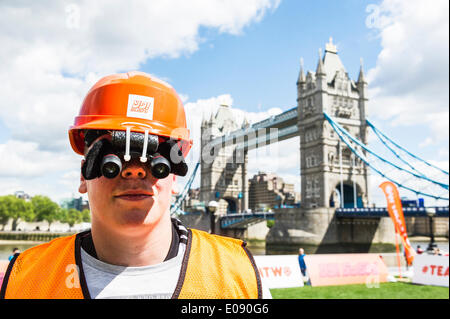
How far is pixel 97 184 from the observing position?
158 centimetres

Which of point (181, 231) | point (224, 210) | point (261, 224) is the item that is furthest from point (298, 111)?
point (181, 231)

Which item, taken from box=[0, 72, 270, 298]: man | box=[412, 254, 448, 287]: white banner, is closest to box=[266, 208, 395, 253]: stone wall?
box=[412, 254, 448, 287]: white banner

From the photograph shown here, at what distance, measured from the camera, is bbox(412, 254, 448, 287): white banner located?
14117 mm

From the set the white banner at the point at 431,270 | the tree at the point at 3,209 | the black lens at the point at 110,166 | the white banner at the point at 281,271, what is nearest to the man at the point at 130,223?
the black lens at the point at 110,166

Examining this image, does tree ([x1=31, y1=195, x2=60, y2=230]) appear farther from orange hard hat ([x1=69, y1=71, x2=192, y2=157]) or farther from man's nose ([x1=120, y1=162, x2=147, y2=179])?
man's nose ([x1=120, y1=162, x2=147, y2=179])

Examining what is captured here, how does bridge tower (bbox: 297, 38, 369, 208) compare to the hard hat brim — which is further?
bridge tower (bbox: 297, 38, 369, 208)

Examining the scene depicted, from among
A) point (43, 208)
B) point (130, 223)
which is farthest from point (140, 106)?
point (43, 208)

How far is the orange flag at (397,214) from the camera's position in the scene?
1727 centimetres

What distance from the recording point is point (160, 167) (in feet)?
4.83

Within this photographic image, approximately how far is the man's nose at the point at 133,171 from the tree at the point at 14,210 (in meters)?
77.6

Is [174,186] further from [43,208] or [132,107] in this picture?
[43,208]

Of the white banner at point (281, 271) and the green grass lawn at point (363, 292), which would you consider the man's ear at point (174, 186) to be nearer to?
the green grass lawn at point (363, 292)

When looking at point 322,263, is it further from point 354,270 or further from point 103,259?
point 103,259

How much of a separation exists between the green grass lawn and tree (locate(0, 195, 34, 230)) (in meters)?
69.0
